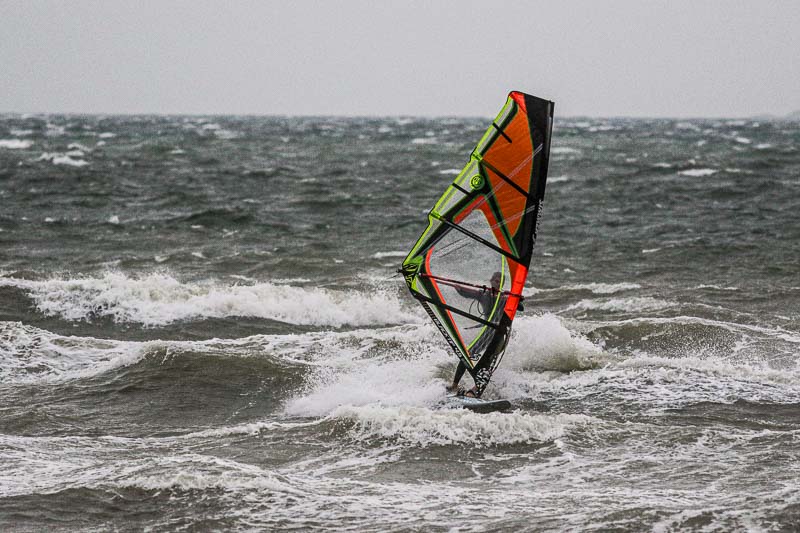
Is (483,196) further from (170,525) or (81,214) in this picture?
(81,214)

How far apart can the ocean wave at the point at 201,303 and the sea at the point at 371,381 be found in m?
0.05

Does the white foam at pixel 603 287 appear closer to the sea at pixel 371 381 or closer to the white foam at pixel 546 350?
the sea at pixel 371 381

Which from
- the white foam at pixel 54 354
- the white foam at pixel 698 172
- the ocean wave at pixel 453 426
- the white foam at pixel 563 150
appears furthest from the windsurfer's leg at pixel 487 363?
the white foam at pixel 563 150

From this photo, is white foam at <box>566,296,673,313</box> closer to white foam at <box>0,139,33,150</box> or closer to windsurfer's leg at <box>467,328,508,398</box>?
windsurfer's leg at <box>467,328,508,398</box>

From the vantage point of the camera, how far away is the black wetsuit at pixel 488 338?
8.58 meters

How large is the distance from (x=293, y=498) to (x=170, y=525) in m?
0.84

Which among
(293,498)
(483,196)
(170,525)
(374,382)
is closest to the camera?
(170,525)

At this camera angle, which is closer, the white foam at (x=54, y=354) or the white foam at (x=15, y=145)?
the white foam at (x=54, y=354)

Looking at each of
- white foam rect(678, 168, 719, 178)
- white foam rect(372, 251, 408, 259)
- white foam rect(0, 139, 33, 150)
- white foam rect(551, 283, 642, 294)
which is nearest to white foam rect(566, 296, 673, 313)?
white foam rect(551, 283, 642, 294)

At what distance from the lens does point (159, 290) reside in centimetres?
1294

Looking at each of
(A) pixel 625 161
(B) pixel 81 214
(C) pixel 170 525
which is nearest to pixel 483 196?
(C) pixel 170 525

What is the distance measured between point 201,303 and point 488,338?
5.35 m

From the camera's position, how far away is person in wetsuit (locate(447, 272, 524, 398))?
8578mm

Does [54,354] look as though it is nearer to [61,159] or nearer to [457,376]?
[457,376]
